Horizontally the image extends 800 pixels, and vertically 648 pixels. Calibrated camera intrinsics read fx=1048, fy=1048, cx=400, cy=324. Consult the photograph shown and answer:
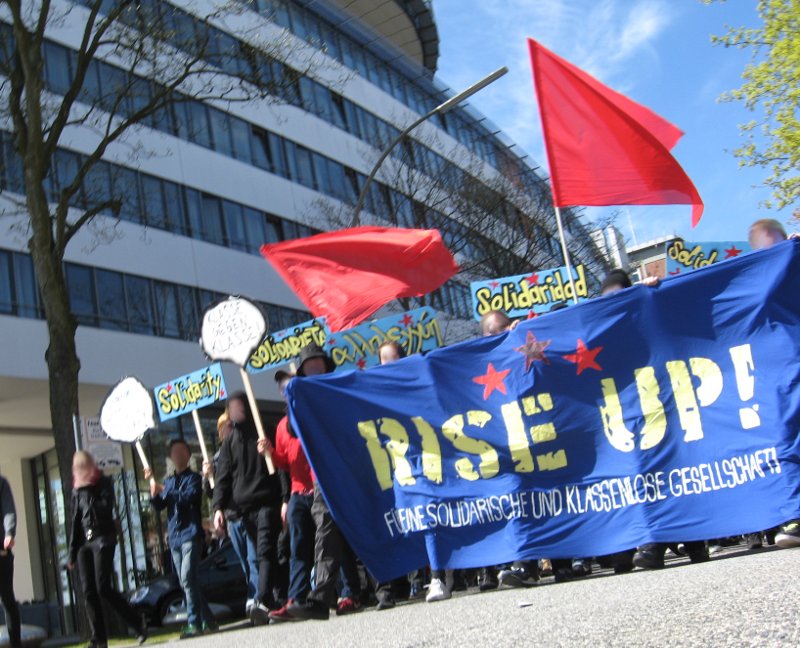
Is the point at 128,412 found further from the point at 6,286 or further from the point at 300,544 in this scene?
the point at 6,286

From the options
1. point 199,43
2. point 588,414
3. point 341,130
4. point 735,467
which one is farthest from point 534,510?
point 341,130

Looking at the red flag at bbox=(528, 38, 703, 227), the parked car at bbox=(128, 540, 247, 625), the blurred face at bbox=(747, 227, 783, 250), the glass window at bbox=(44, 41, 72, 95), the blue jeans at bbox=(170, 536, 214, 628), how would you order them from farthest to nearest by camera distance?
the glass window at bbox=(44, 41, 72, 95), the parked car at bbox=(128, 540, 247, 625), the blue jeans at bbox=(170, 536, 214, 628), the red flag at bbox=(528, 38, 703, 227), the blurred face at bbox=(747, 227, 783, 250)

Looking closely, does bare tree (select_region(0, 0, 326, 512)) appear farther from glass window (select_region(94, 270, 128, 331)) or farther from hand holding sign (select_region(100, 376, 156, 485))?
glass window (select_region(94, 270, 128, 331))

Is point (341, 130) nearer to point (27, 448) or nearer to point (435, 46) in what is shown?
point (435, 46)

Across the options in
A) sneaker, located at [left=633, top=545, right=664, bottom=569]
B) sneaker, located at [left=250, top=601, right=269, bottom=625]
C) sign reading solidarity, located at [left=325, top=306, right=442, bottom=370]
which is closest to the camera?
sneaker, located at [left=633, top=545, right=664, bottom=569]

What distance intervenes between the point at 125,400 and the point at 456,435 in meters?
4.63

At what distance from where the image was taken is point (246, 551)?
10.0 m

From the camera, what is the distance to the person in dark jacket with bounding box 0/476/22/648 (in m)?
9.43

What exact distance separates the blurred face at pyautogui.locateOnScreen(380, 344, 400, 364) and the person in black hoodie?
1.24 meters

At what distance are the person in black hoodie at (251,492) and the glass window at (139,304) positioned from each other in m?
16.0

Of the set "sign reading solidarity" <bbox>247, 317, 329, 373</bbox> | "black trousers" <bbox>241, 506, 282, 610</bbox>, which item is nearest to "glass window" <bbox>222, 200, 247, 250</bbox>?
"sign reading solidarity" <bbox>247, 317, 329, 373</bbox>

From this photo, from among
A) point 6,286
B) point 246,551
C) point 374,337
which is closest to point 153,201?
point 6,286

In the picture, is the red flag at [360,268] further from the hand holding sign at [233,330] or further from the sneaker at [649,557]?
the sneaker at [649,557]

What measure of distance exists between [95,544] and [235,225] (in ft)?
68.8
